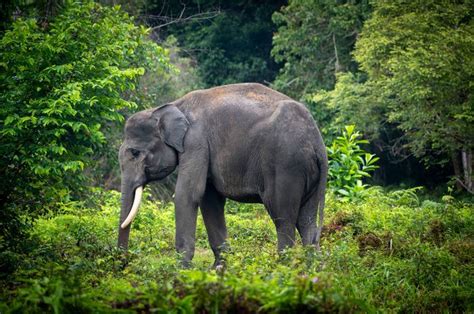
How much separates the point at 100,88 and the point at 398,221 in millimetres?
5736

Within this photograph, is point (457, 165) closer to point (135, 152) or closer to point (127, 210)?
point (135, 152)

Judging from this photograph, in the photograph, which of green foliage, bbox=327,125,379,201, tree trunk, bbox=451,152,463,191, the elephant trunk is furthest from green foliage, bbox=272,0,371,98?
the elephant trunk

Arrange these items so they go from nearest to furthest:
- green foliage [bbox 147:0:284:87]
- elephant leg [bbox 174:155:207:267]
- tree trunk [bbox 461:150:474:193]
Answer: elephant leg [bbox 174:155:207:267]
tree trunk [bbox 461:150:474:193]
green foliage [bbox 147:0:284:87]

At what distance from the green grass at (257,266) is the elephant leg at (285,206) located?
48 centimetres

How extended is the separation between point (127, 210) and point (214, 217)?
1.21m

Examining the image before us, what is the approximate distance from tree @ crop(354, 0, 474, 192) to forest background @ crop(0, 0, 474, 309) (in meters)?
0.04

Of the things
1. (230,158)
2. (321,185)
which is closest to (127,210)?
(230,158)

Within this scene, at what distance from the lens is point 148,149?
10.8 meters

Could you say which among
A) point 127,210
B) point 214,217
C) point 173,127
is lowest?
point 214,217

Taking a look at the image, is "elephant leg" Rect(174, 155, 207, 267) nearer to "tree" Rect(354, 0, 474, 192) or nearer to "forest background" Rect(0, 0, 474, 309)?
"forest background" Rect(0, 0, 474, 309)

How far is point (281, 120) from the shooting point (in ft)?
32.3

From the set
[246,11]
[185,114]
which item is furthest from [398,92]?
[246,11]

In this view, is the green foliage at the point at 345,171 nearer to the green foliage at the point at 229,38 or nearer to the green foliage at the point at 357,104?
the green foliage at the point at 357,104

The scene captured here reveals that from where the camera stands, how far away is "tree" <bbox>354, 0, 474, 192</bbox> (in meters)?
18.6
